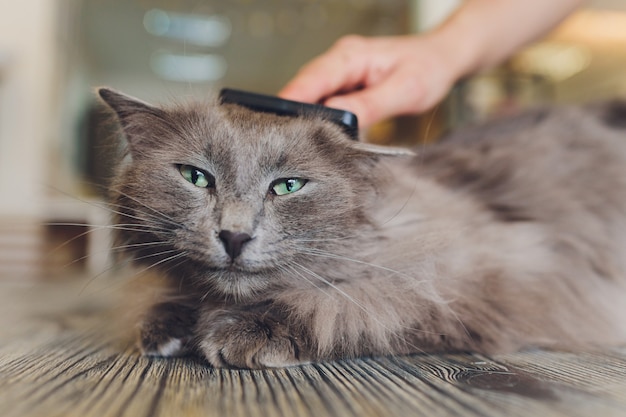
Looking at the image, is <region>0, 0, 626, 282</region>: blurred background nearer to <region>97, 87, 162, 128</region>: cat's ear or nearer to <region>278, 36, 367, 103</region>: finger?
<region>278, 36, 367, 103</region>: finger

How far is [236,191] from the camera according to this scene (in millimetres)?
935

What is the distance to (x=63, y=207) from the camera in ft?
14.0

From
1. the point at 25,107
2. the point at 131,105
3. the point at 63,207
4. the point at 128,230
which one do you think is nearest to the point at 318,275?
the point at 128,230

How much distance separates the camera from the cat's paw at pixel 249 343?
0.89 m

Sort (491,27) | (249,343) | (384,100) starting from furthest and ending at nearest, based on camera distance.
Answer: (491,27) → (384,100) → (249,343)

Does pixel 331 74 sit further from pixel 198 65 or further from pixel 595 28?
pixel 198 65

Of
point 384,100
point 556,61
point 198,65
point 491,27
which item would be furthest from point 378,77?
point 198,65

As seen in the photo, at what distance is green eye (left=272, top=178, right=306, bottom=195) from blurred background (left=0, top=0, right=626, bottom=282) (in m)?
1.84

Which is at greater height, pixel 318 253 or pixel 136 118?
pixel 136 118

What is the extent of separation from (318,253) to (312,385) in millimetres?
255

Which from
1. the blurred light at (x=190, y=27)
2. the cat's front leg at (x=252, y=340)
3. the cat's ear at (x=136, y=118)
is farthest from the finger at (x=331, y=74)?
the blurred light at (x=190, y=27)

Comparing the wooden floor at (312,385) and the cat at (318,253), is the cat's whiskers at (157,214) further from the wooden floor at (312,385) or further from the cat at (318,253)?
the wooden floor at (312,385)

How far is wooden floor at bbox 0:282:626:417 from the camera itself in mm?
684

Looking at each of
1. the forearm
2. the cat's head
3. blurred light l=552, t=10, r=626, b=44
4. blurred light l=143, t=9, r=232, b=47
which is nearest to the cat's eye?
the cat's head
